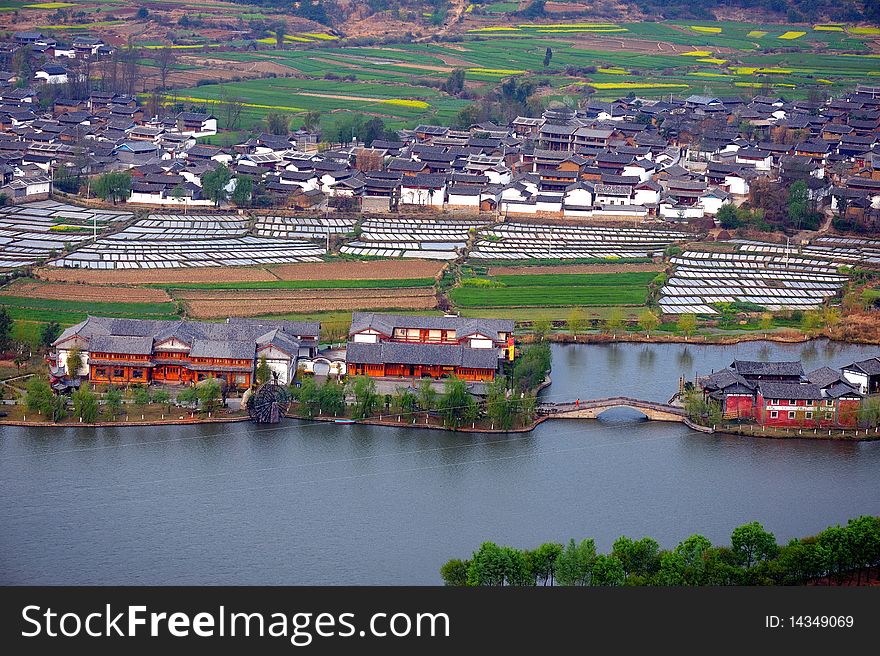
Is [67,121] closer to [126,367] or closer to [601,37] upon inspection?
[126,367]

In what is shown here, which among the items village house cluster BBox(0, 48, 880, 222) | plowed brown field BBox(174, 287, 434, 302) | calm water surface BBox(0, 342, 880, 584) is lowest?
calm water surface BBox(0, 342, 880, 584)

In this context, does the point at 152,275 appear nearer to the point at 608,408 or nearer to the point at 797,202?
the point at 608,408

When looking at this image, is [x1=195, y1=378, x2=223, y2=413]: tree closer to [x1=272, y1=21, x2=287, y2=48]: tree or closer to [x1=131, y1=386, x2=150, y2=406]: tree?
[x1=131, y1=386, x2=150, y2=406]: tree

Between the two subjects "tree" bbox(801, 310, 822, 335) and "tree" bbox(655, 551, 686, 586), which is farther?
"tree" bbox(801, 310, 822, 335)

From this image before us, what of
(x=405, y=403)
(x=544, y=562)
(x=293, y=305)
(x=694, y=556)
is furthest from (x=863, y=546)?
(x=293, y=305)

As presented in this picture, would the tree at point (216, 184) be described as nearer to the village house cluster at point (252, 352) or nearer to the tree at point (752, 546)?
the village house cluster at point (252, 352)

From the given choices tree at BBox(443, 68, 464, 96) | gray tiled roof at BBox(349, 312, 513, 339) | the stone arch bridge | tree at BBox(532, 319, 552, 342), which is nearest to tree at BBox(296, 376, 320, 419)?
gray tiled roof at BBox(349, 312, 513, 339)
